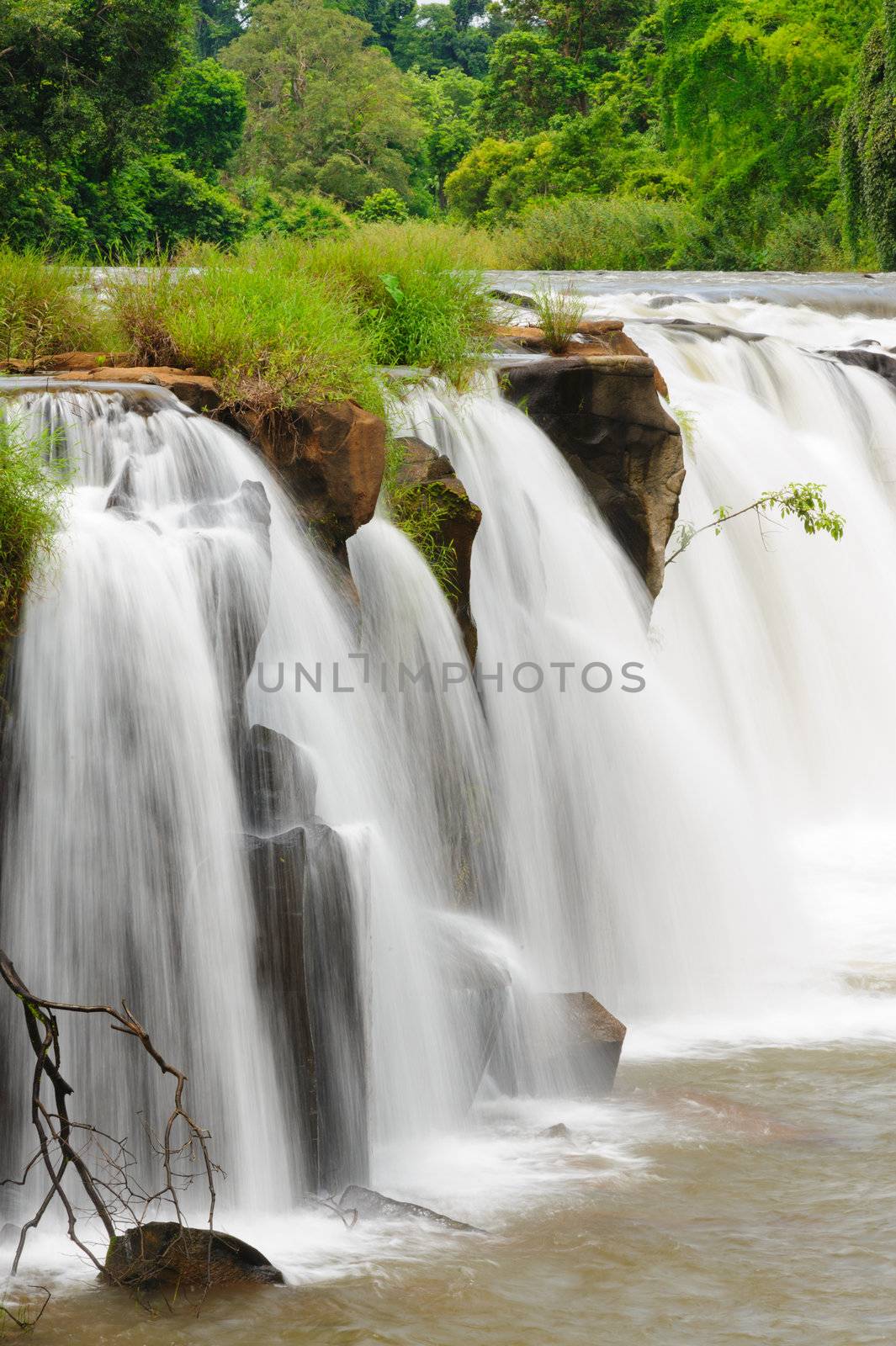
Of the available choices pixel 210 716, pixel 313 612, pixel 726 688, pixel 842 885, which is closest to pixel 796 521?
pixel 726 688

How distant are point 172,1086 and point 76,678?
144cm

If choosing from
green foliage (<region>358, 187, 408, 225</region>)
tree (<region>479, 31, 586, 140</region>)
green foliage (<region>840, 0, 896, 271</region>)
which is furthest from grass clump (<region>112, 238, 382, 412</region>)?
tree (<region>479, 31, 586, 140</region>)

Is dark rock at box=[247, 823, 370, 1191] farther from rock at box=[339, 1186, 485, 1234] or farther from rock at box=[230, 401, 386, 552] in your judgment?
rock at box=[230, 401, 386, 552]

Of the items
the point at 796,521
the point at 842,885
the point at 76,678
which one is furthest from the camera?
the point at 796,521

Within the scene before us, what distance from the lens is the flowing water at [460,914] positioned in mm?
4285

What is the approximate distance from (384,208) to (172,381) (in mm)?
40846

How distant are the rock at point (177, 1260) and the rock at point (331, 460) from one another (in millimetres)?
3153

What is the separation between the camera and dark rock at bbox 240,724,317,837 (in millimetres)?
5234

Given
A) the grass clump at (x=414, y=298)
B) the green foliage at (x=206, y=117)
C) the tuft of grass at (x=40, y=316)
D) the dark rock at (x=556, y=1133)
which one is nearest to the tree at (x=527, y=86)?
the green foliage at (x=206, y=117)

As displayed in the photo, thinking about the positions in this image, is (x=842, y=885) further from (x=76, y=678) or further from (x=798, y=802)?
Result: (x=76, y=678)

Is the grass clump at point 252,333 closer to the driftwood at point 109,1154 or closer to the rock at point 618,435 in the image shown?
the rock at point 618,435

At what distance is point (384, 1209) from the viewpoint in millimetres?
4656

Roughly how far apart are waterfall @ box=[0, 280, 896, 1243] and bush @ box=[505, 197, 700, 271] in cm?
1768

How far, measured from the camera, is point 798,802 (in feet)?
30.5
